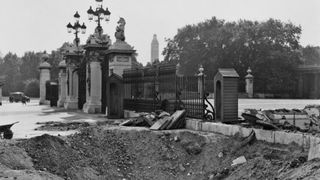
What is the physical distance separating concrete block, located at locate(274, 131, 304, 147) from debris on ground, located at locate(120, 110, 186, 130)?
3759 mm

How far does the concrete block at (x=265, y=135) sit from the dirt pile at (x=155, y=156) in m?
0.15

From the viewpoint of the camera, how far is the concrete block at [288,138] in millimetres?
8117

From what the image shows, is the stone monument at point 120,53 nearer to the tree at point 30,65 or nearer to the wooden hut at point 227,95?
the wooden hut at point 227,95

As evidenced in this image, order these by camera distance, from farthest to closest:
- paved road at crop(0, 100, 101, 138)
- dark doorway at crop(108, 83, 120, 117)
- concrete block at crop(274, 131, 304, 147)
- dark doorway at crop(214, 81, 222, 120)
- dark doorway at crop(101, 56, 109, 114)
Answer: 1. dark doorway at crop(101, 56, 109, 114)
2. dark doorway at crop(108, 83, 120, 117)
3. paved road at crop(0, 100, 101, 138)
4. dark doorway at crop(214, 81, 222, 120)
5. concrete block at crop(274, 131, 304, 147)

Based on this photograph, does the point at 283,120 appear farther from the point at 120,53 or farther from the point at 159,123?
the point at 120,53

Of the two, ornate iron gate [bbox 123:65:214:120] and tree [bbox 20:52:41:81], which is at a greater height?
tree [bbox 20:52:41:81]

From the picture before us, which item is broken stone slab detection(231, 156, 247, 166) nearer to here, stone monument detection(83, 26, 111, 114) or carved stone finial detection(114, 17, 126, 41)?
carved stone finial detection(114, 17, 126, 41)

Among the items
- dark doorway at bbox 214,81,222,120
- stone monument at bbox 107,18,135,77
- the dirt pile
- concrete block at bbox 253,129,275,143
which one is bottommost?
the dirt pile

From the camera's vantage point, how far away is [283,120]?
1031cm

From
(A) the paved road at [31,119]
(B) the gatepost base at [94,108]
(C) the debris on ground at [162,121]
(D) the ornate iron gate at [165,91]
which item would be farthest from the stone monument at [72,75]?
(C) the debris on ground at [162,121]

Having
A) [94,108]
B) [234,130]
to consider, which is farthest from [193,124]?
[94,108]

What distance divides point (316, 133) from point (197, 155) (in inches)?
112

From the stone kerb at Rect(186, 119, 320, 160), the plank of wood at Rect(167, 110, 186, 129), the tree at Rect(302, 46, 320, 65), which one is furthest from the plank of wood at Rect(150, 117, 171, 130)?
the tree at Rect(302, 46, 320, 65)

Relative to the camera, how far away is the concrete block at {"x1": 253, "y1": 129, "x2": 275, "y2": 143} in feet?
28.8
